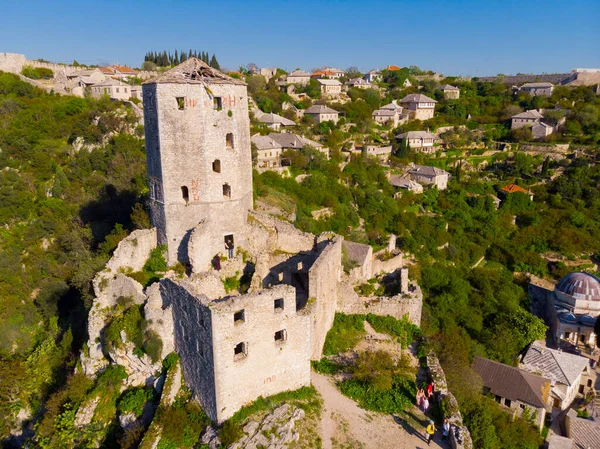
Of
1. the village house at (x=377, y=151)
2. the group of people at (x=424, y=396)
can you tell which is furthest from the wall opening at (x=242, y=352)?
the village house at (x=377, y=151)

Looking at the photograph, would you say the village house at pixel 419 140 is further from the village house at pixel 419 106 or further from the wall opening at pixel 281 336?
the wall opening at pixel 281 336

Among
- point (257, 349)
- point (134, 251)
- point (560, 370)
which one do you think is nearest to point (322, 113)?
point (560, 370)

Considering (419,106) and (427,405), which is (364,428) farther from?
(419,106)

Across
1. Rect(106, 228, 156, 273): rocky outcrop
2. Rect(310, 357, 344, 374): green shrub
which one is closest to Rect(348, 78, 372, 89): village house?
Rect(106, 228, 156, 273): rocky outcrop

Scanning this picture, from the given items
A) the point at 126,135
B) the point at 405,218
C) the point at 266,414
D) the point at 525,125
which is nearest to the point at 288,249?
the point at 266,414

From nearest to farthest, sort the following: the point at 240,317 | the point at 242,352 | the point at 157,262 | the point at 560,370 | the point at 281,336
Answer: the point at 240,317, the point at 242,352, the point at 281,336, the point at 157,262, the point at 560,370
